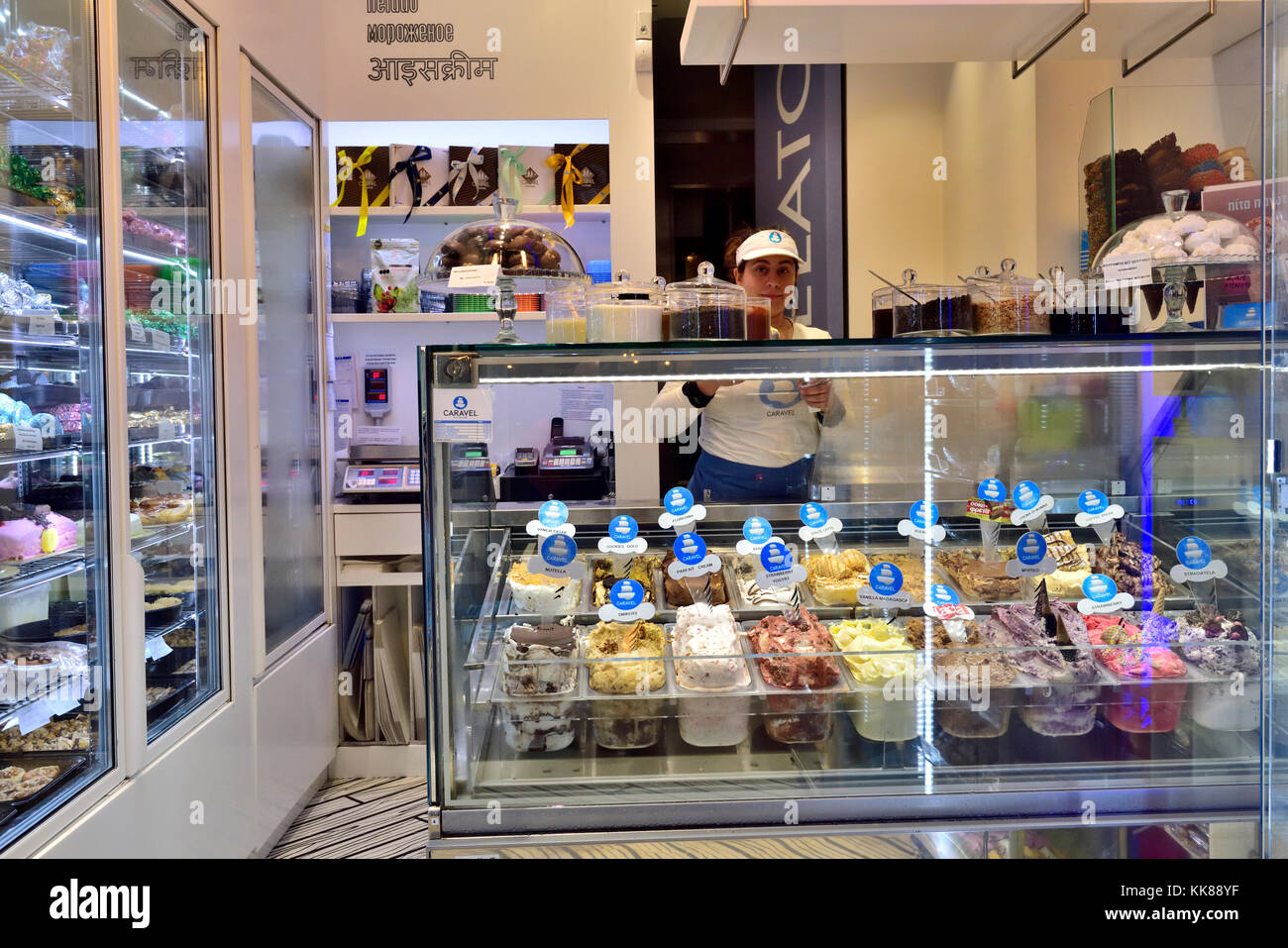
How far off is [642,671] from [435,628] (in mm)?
388

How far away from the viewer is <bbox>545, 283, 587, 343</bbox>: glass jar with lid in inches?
79.7

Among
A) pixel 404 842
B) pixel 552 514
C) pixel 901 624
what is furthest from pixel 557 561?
pixel 404 842

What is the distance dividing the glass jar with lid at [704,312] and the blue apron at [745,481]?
1.21 feet

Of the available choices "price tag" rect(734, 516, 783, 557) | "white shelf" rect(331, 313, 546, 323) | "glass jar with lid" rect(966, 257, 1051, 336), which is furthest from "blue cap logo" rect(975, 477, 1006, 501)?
"white shelf" rect(331, 313, 546, 323)

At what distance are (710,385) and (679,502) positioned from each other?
289mm

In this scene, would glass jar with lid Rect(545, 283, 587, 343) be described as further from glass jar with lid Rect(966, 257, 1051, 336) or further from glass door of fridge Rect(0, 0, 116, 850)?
glass door of fridge Rect(0, 0, 116, 850)

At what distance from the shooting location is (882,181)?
549 cm

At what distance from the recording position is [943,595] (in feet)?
6.66

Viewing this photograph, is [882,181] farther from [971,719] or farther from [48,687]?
[48,687]

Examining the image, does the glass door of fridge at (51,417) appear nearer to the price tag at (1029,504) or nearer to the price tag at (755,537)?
the price tag at (755,537)

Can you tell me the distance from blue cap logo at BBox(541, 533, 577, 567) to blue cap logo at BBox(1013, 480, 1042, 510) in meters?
1.01

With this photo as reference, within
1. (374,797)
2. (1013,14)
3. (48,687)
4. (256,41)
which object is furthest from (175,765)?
(1013,14)

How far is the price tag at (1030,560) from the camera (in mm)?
2055

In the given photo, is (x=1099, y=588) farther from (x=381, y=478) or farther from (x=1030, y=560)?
(x=381, y=478)
